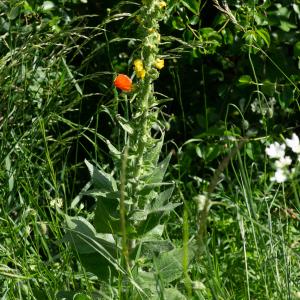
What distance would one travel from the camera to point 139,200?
7.25 feet

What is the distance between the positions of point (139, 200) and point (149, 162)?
12 centimetres

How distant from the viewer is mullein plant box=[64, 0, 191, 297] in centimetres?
213

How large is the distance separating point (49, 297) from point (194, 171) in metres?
1.70

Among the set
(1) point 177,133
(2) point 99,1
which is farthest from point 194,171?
(2) point 99,1

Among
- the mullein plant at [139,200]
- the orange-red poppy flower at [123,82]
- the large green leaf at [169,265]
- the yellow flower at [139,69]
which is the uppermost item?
the yellow flower at [139,69]

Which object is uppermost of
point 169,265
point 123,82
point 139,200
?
point 123,82

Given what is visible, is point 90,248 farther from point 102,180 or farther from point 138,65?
point 138,65

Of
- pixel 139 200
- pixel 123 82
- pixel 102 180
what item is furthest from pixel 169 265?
pixel 123 82

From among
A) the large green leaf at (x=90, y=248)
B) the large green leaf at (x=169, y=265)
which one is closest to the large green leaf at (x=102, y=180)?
the large green leaf at (x=90, y=248)

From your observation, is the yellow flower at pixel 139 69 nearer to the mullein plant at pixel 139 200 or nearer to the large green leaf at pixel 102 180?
Result: the mullein plant at pixel 139 200

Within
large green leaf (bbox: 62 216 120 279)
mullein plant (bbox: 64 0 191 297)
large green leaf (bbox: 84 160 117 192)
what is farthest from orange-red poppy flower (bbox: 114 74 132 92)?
large green leaf (bbox: 62 216 120 279)

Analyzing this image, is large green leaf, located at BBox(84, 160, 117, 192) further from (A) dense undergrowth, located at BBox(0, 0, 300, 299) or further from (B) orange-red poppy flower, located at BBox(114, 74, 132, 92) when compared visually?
(B) orange-red poppy flower, located at BBox(114, 74, 132, 92)

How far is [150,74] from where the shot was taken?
6.97ft

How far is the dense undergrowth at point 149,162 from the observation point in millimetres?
2086
